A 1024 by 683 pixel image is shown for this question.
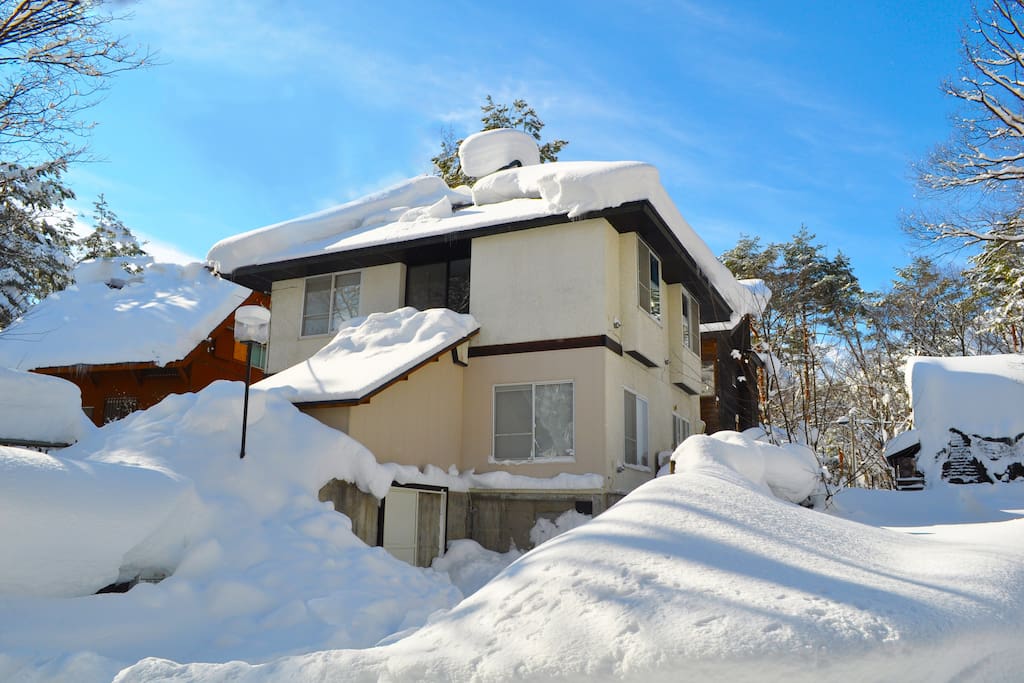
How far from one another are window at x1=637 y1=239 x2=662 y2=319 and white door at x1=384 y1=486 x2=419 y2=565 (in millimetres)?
5508

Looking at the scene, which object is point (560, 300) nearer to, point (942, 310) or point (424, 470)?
point (424, 470)

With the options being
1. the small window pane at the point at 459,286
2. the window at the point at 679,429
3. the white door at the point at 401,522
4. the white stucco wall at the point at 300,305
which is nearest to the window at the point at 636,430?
the window at the point at 679,429

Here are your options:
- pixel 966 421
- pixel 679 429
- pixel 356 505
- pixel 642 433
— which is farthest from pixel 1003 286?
pixel 356 505

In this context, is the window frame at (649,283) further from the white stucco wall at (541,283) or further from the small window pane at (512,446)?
the small window pane at (512,446)

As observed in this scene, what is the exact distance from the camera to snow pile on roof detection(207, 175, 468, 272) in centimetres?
1489

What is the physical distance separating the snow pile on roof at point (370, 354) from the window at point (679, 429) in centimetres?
535

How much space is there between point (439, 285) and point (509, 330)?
229 centimetres

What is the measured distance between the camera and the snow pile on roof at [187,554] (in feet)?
17.6

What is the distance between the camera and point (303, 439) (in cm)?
928

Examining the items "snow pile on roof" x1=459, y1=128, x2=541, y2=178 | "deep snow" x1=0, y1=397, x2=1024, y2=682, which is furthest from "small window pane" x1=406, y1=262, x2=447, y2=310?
"snow pile on roof" x1=459, y1=128, x2=541, y2=178

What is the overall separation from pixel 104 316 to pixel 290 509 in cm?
1453

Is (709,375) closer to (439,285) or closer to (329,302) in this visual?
(439,285)

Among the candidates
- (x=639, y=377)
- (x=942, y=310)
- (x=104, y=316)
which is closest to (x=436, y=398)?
(x=639, y=377)

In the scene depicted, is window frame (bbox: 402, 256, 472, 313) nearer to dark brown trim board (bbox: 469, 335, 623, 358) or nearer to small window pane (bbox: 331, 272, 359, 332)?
small window pane (bbox: 331, 272, 359, 332)
